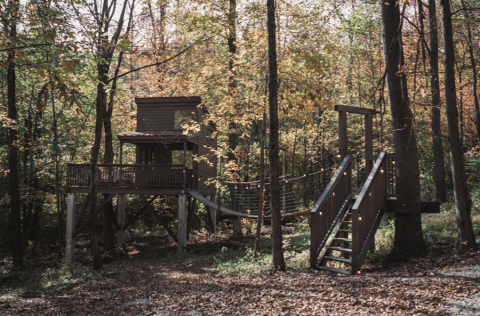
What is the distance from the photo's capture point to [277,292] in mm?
6410

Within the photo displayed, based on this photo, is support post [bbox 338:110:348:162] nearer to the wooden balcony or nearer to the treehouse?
the treehouse

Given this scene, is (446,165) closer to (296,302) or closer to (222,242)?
(222,242)

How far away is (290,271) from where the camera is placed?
8.20 meters

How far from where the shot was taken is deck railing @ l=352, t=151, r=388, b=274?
7.18 m

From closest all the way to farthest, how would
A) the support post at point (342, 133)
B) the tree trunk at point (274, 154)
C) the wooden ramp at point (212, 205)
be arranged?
the tree trunk at point (274, 154), the support post at point (342, 133), the wooden ramp at point (212, 205)

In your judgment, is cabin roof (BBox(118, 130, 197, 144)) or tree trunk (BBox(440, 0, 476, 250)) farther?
cabin roof (BBox(118, 130, 197, 144))

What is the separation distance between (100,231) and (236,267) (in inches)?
556

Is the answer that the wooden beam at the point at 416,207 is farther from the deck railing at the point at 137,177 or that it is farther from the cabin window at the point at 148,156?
the cabin window at the point at 148,156

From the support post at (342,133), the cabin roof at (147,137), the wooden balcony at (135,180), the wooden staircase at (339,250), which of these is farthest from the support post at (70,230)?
the support post at (342,133)

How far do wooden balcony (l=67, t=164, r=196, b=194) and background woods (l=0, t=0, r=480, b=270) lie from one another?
1034 mm

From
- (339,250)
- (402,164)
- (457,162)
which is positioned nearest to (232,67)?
(402,164)

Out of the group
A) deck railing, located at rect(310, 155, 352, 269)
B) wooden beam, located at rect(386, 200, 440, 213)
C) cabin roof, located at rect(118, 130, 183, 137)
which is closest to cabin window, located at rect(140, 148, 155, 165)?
cabin roof, located at rect(118, 130, 183, 137)

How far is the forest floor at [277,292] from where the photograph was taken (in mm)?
5086

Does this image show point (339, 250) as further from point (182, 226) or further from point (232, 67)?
point (182, 226)
